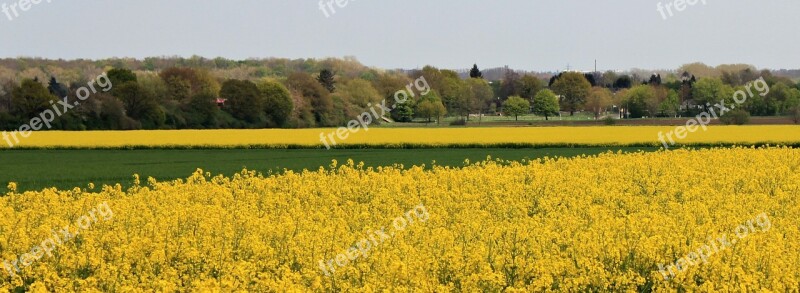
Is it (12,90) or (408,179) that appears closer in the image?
(408,179)

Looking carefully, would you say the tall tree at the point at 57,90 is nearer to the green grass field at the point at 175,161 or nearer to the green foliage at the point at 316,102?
the green foliage at the point at 316,102

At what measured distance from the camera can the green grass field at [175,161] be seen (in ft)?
98.5

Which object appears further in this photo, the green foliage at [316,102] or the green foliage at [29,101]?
the green foliage at [316,102]

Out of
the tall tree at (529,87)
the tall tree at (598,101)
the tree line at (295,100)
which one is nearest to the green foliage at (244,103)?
the tree line at (295,100)

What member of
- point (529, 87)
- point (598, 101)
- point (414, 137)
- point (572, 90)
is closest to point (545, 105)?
point (598, 101)

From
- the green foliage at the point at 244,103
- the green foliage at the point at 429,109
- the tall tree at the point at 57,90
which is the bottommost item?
the green foliage at the point at 429,109

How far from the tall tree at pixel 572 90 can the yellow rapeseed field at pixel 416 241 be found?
396 feet

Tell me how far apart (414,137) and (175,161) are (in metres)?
17.4

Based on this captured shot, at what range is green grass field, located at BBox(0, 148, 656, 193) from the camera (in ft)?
98.5

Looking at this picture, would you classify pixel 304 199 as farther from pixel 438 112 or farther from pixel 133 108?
pixel 438 112

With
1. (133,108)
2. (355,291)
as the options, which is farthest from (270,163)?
(133,108)

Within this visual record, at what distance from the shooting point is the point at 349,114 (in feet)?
336

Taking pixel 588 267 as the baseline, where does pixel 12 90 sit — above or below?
above

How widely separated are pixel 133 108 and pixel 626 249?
246 ft
